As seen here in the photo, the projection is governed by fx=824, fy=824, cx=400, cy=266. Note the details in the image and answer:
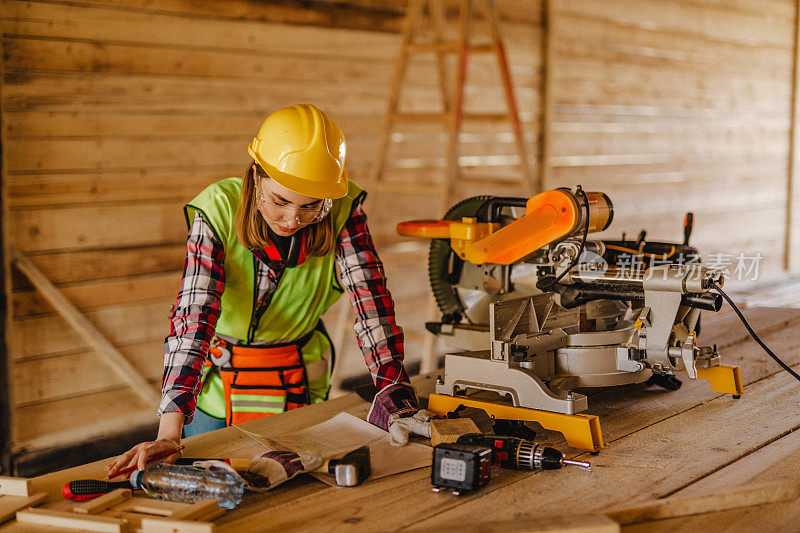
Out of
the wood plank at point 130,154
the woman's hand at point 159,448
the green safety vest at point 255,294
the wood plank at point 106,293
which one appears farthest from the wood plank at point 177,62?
the woman's hand at point 159,448

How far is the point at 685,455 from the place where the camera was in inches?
61.3

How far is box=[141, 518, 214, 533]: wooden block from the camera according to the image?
119cm

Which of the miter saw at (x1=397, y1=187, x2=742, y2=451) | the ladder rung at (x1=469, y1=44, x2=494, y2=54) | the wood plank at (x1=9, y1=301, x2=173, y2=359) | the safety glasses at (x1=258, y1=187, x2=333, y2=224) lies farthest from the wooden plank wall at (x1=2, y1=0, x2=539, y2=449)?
the miter saw at (x1=397, y1=187, x2=742, y2=451)

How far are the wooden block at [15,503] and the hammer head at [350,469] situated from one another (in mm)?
481

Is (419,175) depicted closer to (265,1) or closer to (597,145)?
(265,1)

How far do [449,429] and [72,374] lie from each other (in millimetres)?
2189

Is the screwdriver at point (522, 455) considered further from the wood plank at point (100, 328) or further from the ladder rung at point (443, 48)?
the ladder rung at point (443, 48)

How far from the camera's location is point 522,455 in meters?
1.48

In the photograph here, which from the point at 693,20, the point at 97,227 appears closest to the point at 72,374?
the point at 97,227

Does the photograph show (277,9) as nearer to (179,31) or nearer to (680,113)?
(179,31)

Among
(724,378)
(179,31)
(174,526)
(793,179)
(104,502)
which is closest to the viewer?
(174,526)

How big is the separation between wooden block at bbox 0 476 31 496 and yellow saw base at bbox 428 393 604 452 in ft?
2.75

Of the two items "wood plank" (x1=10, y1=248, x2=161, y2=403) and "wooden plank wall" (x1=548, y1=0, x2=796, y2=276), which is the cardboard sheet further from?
"wooden plank wall" (x1=548, y1=0, x2=796, y2=276)

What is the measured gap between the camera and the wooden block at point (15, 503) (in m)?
1.31
